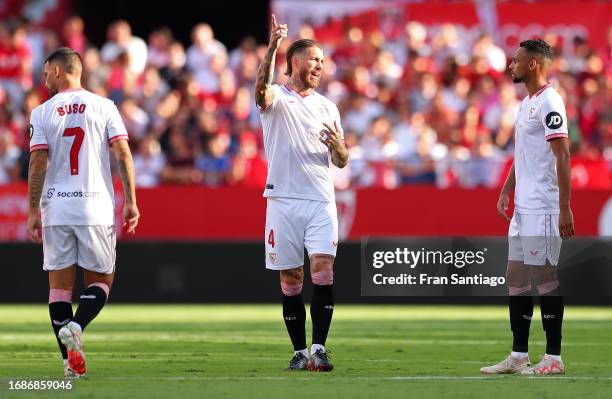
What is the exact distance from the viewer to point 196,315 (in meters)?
18.2

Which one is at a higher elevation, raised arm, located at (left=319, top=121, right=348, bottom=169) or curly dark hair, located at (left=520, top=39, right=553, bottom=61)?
curly dark hair, located at (left=520, top=39, right=553, bottom=61)

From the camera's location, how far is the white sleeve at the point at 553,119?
10.1 m

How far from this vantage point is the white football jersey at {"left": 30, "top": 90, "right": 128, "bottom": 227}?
1017cm

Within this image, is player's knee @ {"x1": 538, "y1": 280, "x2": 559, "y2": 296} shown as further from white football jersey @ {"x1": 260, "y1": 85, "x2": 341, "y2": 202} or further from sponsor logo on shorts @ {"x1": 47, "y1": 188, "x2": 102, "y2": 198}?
sponsor logo on shorts @ {"x1": 47, "y1": 188, "x2": 102, "y2": 198}

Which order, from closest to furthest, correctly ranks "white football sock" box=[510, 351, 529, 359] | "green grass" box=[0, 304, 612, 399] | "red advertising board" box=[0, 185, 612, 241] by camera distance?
1. "green grass" box=[0, 304, 612, 399]
2. "white football sock" box=[510, 351, 529, 359]
3. "red advertising board" box=[0, 185, 612, 241]

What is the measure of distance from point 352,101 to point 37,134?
1195cm

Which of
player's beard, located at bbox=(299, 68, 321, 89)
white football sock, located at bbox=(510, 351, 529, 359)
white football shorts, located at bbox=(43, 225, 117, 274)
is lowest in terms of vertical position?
white football sock, located at bbox=(510, 351, 529, 359)

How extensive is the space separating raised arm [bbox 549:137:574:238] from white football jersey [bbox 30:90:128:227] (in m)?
3.18

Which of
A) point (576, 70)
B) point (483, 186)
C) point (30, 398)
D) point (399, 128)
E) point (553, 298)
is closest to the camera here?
point (30, 398)

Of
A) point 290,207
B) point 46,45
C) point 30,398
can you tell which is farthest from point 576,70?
point 30,398

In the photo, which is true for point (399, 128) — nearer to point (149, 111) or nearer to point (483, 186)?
point (483, 186)

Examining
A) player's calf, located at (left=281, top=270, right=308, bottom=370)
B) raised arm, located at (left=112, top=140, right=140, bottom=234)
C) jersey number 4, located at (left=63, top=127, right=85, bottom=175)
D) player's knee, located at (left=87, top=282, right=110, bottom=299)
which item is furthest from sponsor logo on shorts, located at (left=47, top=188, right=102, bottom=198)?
player's calf, located at (left=281, top=270, right=308, bottom=370)

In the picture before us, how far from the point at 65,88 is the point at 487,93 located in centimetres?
1256

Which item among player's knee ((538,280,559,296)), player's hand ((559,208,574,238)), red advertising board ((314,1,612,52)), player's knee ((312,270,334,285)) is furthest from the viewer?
red advertising board ((314,1,612,52))
